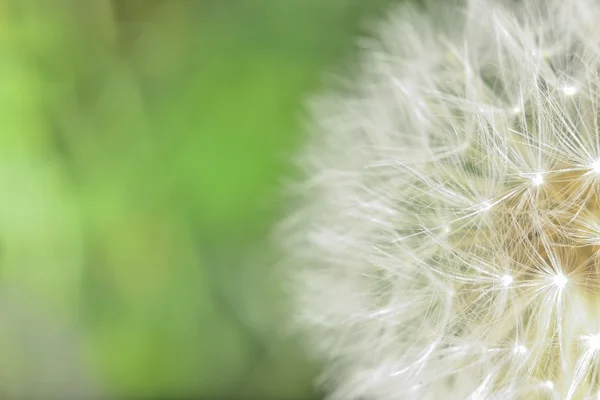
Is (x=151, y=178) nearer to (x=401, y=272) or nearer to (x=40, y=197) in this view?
(x=40, y=197)

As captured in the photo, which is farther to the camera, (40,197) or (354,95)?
(40,197)

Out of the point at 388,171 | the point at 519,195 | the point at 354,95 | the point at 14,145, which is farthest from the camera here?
the point at 14,145

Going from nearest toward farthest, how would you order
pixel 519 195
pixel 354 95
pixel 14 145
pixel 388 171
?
pixel 519 195, pixel 388 171, pixel 354 95, pixel 14 145

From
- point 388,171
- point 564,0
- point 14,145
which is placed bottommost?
point 388,171

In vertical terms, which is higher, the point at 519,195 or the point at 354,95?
the point at 354,95

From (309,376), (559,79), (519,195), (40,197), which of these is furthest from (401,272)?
(40,197)

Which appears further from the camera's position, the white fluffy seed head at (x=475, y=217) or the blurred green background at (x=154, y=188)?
the blurred green background at (x=154, y=188)
